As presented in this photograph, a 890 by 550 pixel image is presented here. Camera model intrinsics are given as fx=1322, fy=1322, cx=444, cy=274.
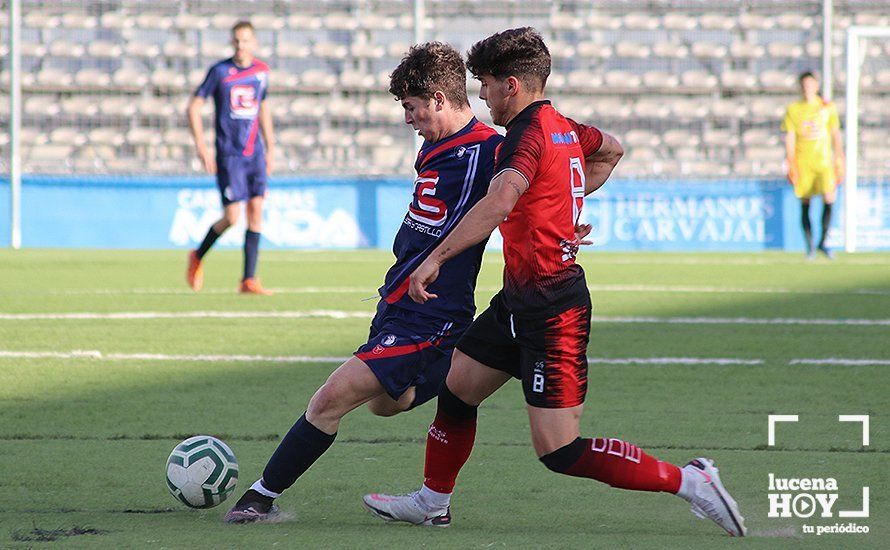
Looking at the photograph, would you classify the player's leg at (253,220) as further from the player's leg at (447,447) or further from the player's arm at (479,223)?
the player's arm at (479,223)

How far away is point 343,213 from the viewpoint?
61.4ft

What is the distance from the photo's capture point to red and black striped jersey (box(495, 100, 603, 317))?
358 centimetres

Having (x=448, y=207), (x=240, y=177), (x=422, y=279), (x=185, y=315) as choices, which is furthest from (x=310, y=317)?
(x=422, y=279)

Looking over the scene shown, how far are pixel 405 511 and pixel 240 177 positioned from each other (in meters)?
7.32

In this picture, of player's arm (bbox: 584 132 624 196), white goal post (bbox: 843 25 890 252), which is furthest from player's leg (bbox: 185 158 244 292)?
white goal post (bbox: 843 25 890 252)

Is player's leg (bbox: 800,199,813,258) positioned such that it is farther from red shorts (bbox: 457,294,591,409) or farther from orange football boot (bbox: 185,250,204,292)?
red shorts (bbox: 457,294,591,409)

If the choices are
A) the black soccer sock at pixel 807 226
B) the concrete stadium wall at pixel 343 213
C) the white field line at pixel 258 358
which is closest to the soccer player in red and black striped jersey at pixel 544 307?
the white field line at pixel 258 358

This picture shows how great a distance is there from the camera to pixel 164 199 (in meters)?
18.8

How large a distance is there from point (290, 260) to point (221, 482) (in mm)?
11840

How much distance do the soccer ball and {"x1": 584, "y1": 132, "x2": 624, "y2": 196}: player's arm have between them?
1.36 m

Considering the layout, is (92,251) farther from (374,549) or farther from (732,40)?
(374,549)

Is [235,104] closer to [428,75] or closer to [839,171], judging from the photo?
[428,75]

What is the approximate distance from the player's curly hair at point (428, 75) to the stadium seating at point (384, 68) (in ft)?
58.9

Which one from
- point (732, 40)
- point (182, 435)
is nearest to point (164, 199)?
point (732, 40)
